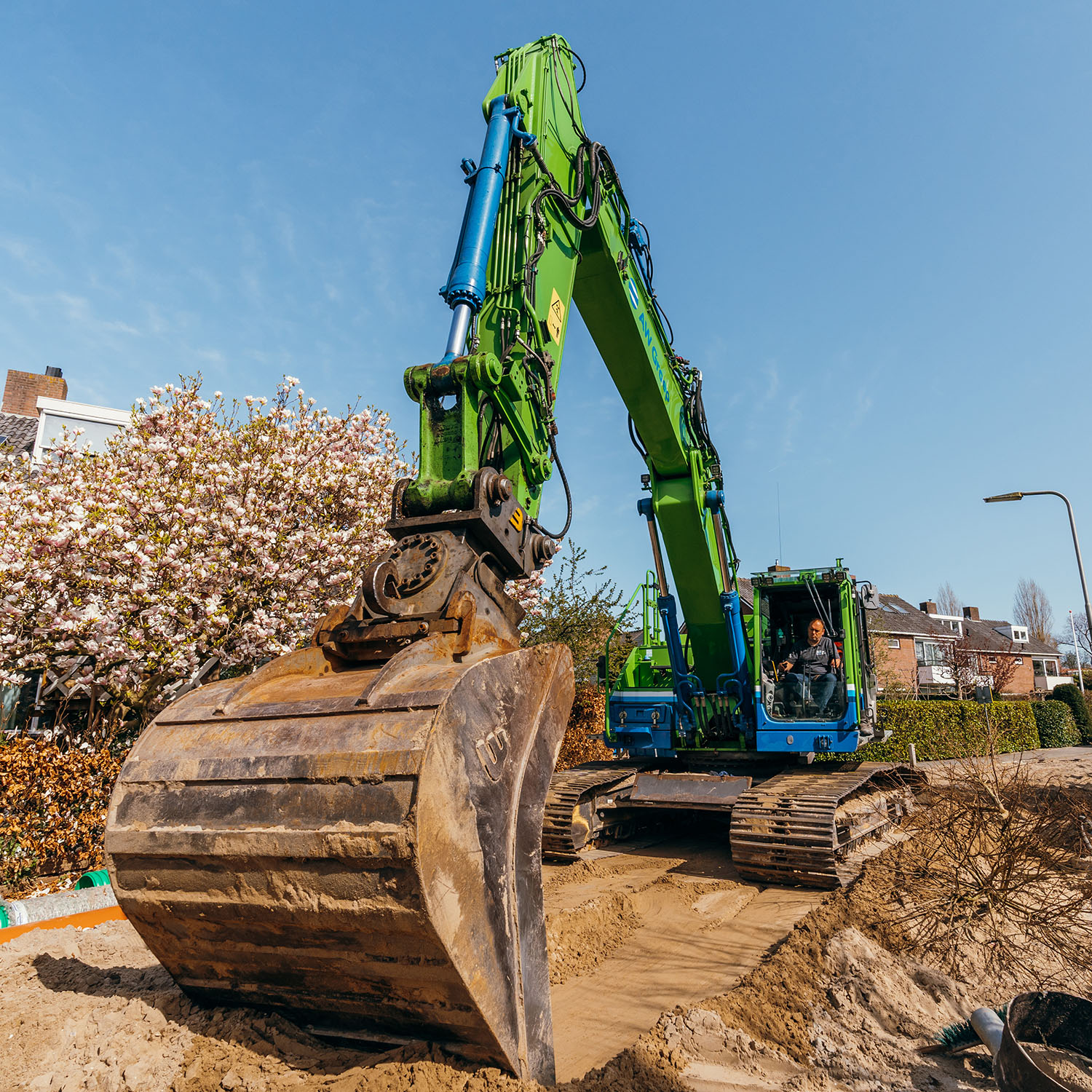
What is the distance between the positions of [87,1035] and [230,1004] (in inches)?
22.2

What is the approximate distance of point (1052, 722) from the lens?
23.3m

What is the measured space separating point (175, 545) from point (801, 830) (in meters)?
6.26

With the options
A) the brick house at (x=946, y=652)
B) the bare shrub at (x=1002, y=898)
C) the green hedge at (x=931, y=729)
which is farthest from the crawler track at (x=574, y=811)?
the brick house at (x=946, y=652)

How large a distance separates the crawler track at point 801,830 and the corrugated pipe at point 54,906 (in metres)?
4.62

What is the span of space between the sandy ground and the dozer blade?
0.14m

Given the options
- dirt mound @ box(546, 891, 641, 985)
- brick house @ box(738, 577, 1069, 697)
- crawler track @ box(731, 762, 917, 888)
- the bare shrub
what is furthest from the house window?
dirt mound @ box(546, 891, 641, 985)

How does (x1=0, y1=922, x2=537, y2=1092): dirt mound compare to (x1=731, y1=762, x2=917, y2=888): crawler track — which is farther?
(x1=731, y1=762, x2=917, y2=888): crawler track

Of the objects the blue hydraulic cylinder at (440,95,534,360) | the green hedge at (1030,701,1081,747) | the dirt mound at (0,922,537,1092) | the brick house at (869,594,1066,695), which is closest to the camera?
the dirt mound at (0,922,537,1092)

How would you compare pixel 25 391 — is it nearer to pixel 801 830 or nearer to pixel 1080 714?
pixel 801 830

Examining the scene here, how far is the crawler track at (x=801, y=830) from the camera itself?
5.99 m

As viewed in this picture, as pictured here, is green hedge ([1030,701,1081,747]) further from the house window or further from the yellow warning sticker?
the yellow warning sticker

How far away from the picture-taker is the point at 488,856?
238cm

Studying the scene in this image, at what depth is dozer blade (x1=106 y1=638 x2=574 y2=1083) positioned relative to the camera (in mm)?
2154

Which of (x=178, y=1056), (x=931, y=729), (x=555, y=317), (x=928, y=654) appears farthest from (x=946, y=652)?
(x=178, y=1056)
